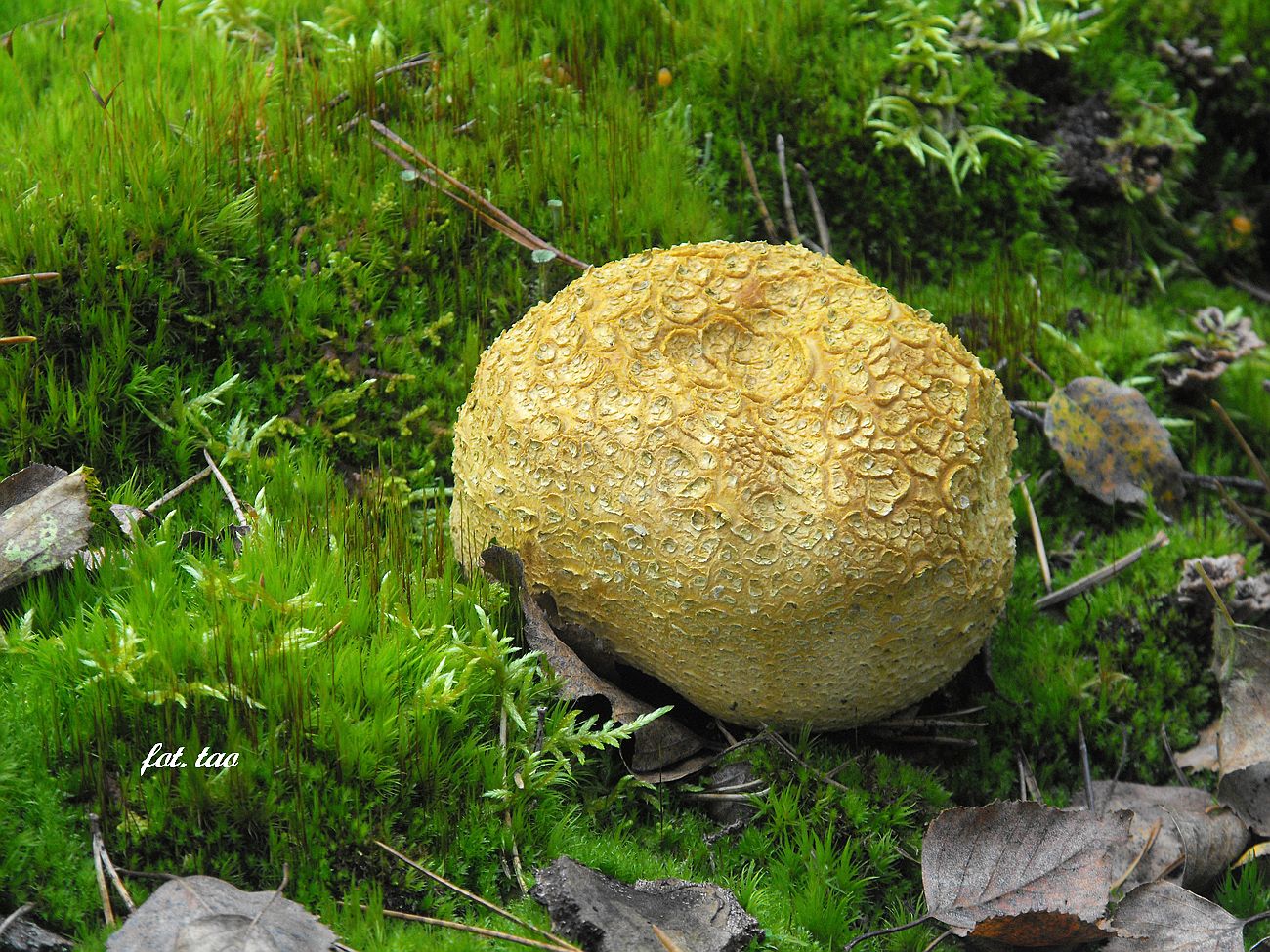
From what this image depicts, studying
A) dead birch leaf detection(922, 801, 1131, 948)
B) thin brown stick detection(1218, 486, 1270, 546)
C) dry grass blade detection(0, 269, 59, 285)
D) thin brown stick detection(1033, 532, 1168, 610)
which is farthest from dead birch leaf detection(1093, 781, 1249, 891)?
dry grass blade detection(0, 269, 59, 285)

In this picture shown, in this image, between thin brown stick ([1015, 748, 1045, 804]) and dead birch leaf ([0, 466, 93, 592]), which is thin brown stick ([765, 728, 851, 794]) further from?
dead birch leaf ([0, 466, 93, 592])

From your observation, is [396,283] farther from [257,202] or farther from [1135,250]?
[1135,250]

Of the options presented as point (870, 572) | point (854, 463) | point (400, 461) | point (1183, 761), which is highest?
point (854, 463)

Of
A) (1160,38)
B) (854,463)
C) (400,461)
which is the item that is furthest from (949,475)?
(1160,38)

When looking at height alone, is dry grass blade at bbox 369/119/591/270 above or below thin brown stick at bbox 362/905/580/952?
above

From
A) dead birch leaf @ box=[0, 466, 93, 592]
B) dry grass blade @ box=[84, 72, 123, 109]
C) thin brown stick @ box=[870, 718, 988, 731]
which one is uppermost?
dry grass blade @ box=[84, 72, 123, 109]

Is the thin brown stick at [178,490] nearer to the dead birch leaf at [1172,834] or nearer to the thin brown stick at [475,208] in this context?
the thin brown stick at [475,208]
